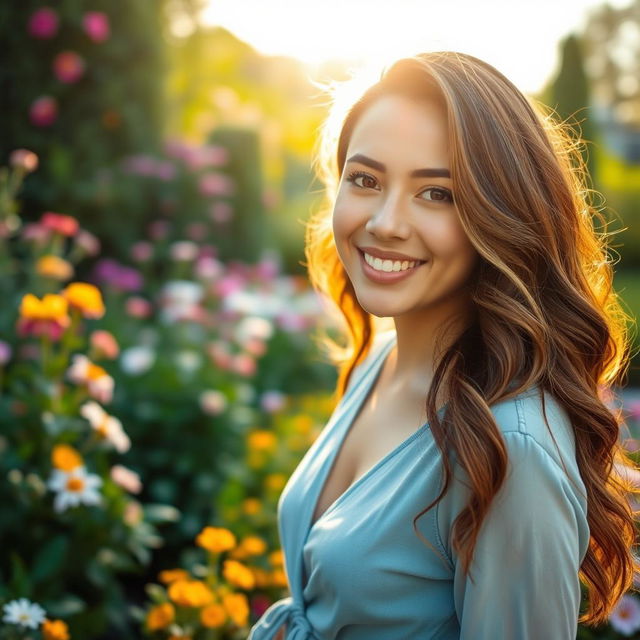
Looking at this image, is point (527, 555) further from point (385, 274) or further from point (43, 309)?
point (43, 309)

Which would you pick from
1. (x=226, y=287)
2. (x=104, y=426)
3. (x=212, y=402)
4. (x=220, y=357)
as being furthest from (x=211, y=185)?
(x=104, y=426)

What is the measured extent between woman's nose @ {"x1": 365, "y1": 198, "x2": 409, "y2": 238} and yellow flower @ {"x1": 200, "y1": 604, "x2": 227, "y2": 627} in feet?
3.83

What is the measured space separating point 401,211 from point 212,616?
1226 mm

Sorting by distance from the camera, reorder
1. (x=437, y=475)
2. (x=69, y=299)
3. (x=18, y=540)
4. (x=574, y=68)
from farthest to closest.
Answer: (x=574, y=68), (x=69, y=299), (x=18, y=540), (x=437, y=475)

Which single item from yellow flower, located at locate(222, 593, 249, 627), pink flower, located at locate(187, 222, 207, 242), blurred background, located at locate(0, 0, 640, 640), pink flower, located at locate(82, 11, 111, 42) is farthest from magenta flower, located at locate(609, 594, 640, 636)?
pink flower, located at locate(82, 11, 111, 42)

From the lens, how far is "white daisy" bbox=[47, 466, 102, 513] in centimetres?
218

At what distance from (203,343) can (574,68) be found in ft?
27.3

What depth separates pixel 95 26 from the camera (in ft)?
15.6

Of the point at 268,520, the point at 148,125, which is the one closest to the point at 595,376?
the point at 268,520

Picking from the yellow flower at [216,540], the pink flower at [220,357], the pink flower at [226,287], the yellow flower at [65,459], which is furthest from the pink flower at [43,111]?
the yellow flower at [216,540]

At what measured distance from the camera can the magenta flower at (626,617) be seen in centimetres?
191

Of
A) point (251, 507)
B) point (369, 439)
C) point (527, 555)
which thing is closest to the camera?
point (527, 555)

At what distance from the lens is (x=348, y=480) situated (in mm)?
1584

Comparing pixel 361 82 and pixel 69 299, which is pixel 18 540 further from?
pixel 361 82
